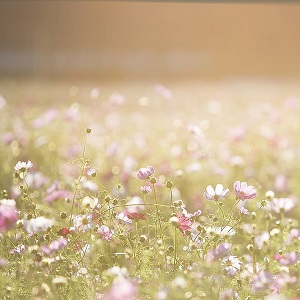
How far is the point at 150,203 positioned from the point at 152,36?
8.32m

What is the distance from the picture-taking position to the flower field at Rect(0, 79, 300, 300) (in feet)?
4.98

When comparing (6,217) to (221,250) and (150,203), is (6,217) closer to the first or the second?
(221,250)

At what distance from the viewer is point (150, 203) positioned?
6.84 ft

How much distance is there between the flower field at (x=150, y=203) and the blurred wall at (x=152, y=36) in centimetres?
414

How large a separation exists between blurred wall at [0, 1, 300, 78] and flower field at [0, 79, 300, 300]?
13.6 ft

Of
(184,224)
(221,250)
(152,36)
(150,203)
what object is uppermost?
(152,36)

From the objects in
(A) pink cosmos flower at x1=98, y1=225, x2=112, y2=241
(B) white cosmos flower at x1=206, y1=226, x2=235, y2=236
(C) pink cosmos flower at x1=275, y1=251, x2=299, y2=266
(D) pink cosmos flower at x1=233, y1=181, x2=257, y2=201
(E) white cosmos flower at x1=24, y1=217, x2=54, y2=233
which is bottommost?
(C) pink cosmos flower at x1=275, y1=251, x2=299, y2=266

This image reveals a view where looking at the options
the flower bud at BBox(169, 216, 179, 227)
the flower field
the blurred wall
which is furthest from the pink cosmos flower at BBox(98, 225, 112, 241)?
the blurred wall

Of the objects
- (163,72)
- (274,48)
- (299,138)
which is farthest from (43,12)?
(299,138)

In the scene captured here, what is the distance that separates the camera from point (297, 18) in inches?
411

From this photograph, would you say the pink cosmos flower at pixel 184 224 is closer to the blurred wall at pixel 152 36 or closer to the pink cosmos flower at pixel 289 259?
the pink cosmos flower at pixel 289 259

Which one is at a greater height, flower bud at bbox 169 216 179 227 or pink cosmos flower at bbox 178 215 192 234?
pink cosmos flower at bbox 178 215 192 234

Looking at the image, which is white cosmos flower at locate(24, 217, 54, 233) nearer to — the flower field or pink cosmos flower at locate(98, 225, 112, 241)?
the flower field

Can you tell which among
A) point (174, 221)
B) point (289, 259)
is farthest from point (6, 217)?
point (289, 259)
